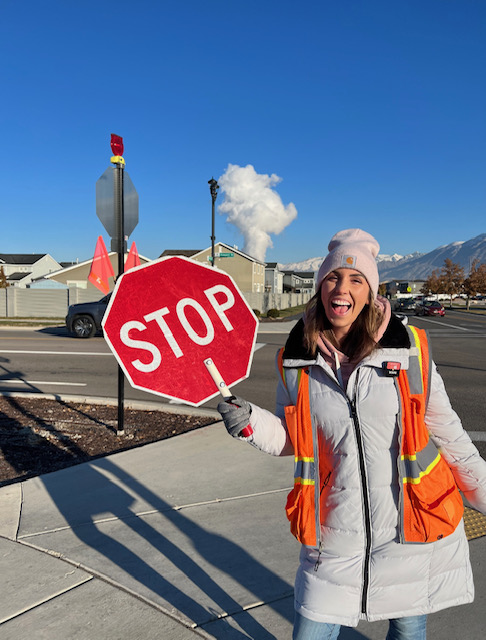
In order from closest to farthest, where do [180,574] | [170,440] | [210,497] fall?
[180,574], [210,497], [170,440]

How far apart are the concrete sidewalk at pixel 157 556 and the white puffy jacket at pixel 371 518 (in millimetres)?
966

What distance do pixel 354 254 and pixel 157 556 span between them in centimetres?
239

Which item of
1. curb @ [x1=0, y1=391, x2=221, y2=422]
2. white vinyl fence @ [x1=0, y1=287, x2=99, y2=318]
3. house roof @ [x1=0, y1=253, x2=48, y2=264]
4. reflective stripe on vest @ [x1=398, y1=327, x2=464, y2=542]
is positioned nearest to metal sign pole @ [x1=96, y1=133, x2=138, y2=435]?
curb @ [x1=0, y1=391, x2=221, y2=422]

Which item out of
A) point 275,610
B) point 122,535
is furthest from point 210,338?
point 122,535

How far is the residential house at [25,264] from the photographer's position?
7601 centimetres

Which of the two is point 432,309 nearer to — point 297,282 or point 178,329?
point 178,329

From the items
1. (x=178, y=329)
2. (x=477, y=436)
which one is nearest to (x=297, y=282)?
(x=477, y=436)

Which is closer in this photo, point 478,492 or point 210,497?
point 478,492

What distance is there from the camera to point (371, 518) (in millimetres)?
1796

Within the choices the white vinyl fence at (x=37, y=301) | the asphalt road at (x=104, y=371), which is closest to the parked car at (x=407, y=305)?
the white vinyl fence at (x=37, y=301)

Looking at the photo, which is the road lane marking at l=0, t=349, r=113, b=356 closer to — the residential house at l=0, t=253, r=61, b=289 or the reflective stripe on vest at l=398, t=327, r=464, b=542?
the reflective stripe on vest at l=398, t=327, r=464, b=542

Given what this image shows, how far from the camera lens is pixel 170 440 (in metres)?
5.67

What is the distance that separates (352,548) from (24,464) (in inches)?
166

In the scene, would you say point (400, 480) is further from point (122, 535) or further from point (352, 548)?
point (122, 535)
